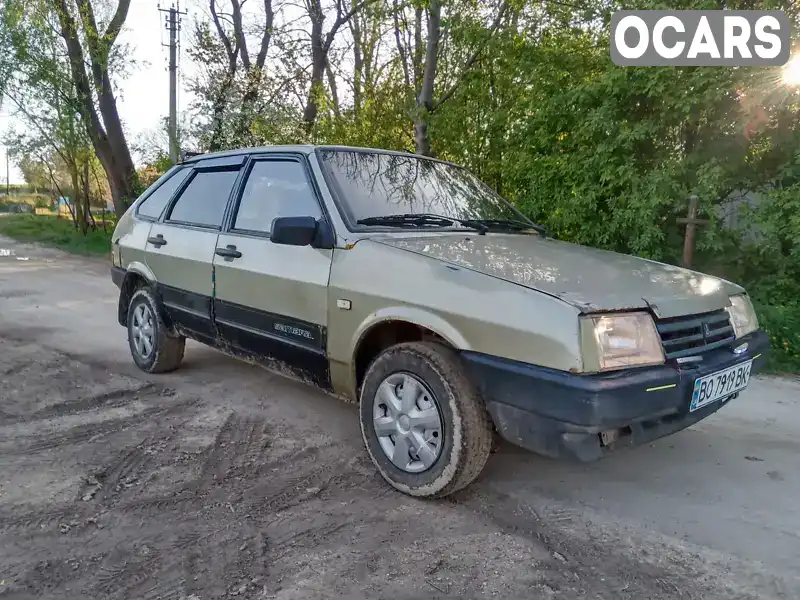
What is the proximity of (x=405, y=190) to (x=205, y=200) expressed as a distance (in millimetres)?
1555

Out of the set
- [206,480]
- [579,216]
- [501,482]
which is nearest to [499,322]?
[501,482]

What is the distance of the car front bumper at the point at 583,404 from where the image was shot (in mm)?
2426

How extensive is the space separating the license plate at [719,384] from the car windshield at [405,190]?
1.57m

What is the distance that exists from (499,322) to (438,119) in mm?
6767

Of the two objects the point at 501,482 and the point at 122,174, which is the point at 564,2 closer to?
the point at 501,482

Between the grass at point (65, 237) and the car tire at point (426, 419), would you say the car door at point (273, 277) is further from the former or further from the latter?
the grass at point (65, 237)

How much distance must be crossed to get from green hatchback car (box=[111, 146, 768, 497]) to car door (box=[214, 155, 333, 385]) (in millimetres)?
12

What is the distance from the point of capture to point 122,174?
17641 millimetres

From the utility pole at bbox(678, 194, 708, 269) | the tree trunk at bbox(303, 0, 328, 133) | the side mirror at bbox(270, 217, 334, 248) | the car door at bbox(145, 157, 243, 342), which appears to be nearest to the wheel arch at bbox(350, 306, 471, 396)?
the side mirror at bbox(270, 217, 334, 248)

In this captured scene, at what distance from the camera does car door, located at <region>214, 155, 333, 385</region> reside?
342cm

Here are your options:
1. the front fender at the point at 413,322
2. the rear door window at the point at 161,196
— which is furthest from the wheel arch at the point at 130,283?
the front fender at the point at 413,322

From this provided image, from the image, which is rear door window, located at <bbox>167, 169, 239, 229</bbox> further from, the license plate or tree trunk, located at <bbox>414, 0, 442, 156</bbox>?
tree trunk, located at <bbox>414, 0, 442, 156</bbox>

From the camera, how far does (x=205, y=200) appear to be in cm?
441

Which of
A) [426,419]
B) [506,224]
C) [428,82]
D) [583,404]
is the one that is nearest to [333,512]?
[426,419]
